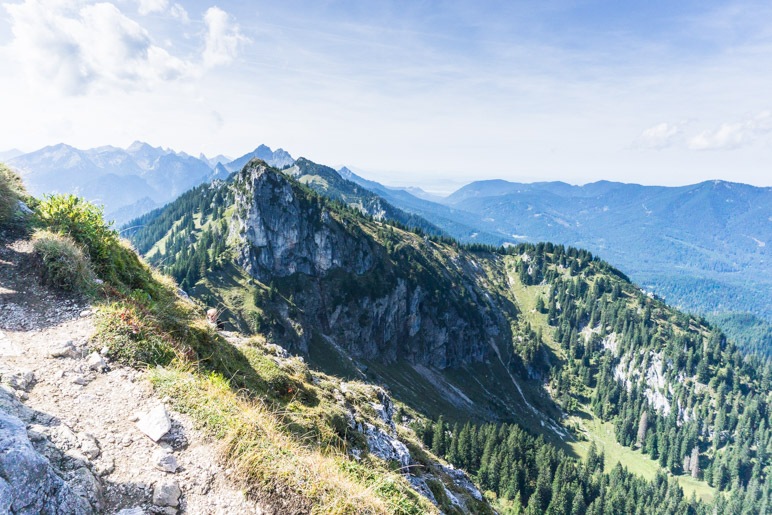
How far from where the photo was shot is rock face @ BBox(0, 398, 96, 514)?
519 cm

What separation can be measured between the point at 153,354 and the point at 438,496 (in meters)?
15.8

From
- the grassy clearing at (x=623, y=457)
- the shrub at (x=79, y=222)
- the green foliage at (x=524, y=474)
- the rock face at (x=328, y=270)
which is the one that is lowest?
the grassy clearing at (x=623, y=457)

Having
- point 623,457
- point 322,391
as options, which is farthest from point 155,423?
point 623,457

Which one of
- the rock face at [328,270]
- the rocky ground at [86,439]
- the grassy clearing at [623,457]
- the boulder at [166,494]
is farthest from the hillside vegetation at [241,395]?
the grassy clearing at [623,457]

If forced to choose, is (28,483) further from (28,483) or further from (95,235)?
(95,235)

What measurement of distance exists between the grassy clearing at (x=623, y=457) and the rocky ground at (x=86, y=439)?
664ft

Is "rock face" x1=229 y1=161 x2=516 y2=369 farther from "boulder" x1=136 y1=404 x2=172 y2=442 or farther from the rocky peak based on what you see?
"boulder" x1=136 y1=404 x2=172 y2=442

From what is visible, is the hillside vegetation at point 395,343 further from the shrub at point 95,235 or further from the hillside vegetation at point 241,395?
the shrub at point 95,235

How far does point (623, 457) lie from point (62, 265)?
234389mm

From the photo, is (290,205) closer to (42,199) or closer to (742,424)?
(42,199)

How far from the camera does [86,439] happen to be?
6.88 meters

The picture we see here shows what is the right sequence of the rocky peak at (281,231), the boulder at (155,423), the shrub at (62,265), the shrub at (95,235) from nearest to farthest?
the boulder at (155,423), the shrub at (62,265), the shrub at (95,235), the rocky peak at (281,231)

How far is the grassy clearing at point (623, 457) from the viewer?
166 metres

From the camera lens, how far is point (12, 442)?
5.59 meters
